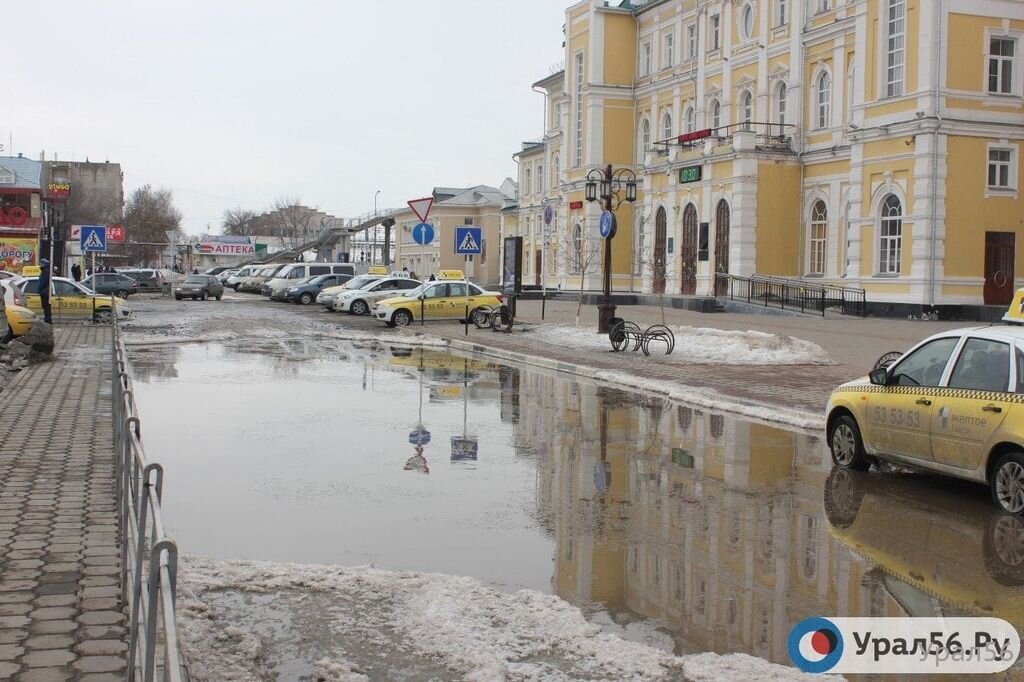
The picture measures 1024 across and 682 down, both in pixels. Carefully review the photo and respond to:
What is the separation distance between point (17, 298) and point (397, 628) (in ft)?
78.8

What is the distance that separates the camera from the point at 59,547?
7.29 metres

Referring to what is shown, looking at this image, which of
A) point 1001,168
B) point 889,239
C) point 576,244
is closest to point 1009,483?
point 889,239

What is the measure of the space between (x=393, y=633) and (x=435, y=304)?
3094 cm

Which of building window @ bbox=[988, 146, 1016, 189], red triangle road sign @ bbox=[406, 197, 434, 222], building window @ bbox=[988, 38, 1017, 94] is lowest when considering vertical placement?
red triangle road sign @ bbox=[406, 197, 434, 222]

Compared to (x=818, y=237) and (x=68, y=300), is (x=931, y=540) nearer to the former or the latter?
(x=68, y=300)

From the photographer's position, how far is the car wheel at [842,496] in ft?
29.5

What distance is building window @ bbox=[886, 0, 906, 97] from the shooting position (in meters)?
37.2

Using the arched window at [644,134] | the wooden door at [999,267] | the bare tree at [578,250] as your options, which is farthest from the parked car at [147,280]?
the wooden door at [999,267]

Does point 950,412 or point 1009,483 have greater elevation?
point 950,412

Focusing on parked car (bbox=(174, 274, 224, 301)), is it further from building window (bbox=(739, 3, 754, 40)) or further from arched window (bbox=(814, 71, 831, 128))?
arched window (bbox=(814, 71, 831, 128))

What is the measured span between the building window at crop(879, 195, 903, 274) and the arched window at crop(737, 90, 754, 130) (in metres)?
13.1

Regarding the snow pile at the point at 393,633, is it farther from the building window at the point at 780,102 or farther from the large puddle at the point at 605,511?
the building window at the point at 780,102

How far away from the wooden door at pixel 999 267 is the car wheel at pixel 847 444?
28.2 metres

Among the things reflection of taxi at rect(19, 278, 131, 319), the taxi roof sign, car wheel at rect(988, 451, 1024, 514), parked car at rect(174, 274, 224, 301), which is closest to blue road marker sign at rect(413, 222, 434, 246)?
reflection of taxi at rect(19, 278, 131, 319)
